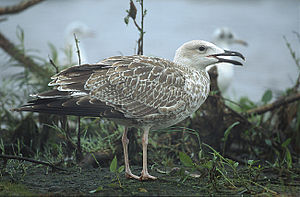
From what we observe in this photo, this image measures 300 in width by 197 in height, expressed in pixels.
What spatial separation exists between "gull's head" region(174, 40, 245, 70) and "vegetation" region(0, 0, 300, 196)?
0.61 m

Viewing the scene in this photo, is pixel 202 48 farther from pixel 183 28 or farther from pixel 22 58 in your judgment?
pixel 183 28

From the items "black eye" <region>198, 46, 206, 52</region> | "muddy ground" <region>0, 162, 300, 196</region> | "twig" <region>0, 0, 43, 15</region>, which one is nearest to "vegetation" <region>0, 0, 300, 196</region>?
"muddy ground" <region>0, 162, 300, 196</region>

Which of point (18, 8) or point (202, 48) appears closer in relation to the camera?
point (202, 48)

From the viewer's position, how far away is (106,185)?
169 inches

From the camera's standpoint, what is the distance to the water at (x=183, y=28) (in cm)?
1250

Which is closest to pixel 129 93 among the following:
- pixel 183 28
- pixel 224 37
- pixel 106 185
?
pixel 106 185

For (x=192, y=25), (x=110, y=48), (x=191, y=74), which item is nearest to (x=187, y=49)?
(x=191, y=74)

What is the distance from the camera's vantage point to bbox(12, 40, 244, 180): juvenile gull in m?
4.38

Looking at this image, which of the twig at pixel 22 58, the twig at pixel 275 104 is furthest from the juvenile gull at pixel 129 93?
the twig at pixel 22 58

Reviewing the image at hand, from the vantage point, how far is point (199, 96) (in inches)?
186

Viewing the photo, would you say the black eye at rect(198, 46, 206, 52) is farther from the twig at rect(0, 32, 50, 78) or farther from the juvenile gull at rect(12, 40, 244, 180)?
the twig at rect(0, 32, 50, 78)

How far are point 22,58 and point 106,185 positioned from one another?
3624 millimetres

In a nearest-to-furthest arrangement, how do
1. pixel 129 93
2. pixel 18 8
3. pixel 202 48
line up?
1. pixel 129 93
2. pixel 202 48
3. pixel 18 8

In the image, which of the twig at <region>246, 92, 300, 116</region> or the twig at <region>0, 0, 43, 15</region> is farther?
the twig at <region>0, 0, 43, 15</region>
